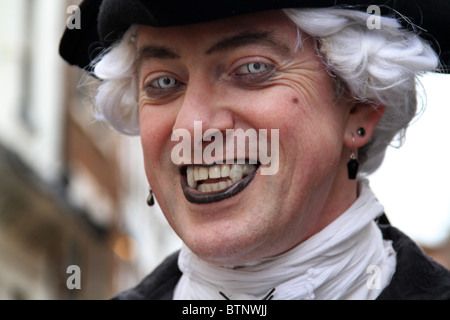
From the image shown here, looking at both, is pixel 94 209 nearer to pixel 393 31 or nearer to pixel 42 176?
pixel 42 176

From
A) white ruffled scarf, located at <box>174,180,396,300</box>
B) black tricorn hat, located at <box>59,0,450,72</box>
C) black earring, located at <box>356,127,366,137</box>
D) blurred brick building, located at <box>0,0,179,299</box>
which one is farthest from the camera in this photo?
blurred brick building, located at <box>0,0,179,299</box>

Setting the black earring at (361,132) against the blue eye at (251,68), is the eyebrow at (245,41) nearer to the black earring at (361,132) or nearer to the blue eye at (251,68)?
the blue eye at (251,68)

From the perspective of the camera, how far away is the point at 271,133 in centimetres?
199

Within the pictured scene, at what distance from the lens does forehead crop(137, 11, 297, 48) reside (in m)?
2.02

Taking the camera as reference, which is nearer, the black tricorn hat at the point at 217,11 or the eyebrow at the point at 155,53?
the black tricorn hat at the point at 217,11

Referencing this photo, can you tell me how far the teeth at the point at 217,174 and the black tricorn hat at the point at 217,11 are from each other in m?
0.40

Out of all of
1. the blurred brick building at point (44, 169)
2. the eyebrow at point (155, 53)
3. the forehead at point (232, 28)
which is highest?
the forehead at point (232, 28)

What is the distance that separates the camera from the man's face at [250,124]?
199 cm

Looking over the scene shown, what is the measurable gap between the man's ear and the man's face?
4 cm

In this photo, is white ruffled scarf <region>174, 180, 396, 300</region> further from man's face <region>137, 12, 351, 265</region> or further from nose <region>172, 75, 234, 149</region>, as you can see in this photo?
nose <region>172, 75, 234, 149</region>

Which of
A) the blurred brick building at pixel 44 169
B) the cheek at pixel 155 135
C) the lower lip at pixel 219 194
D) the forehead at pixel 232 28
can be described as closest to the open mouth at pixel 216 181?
the lower lip at pixel 219 194

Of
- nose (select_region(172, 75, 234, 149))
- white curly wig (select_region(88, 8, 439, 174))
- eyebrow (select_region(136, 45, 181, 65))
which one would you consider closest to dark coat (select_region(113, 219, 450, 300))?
white curly wig (select_region(88, 8, 439, 174))

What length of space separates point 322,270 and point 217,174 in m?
0.40

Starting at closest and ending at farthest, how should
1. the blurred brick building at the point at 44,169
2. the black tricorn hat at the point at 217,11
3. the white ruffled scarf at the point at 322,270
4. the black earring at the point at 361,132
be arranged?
the black tricorn hat at the point at 217,11
the white ruffled scarf at the point at 322,270
the black earring at the point at 361,132
the blurred brick building at the point at 44,169
